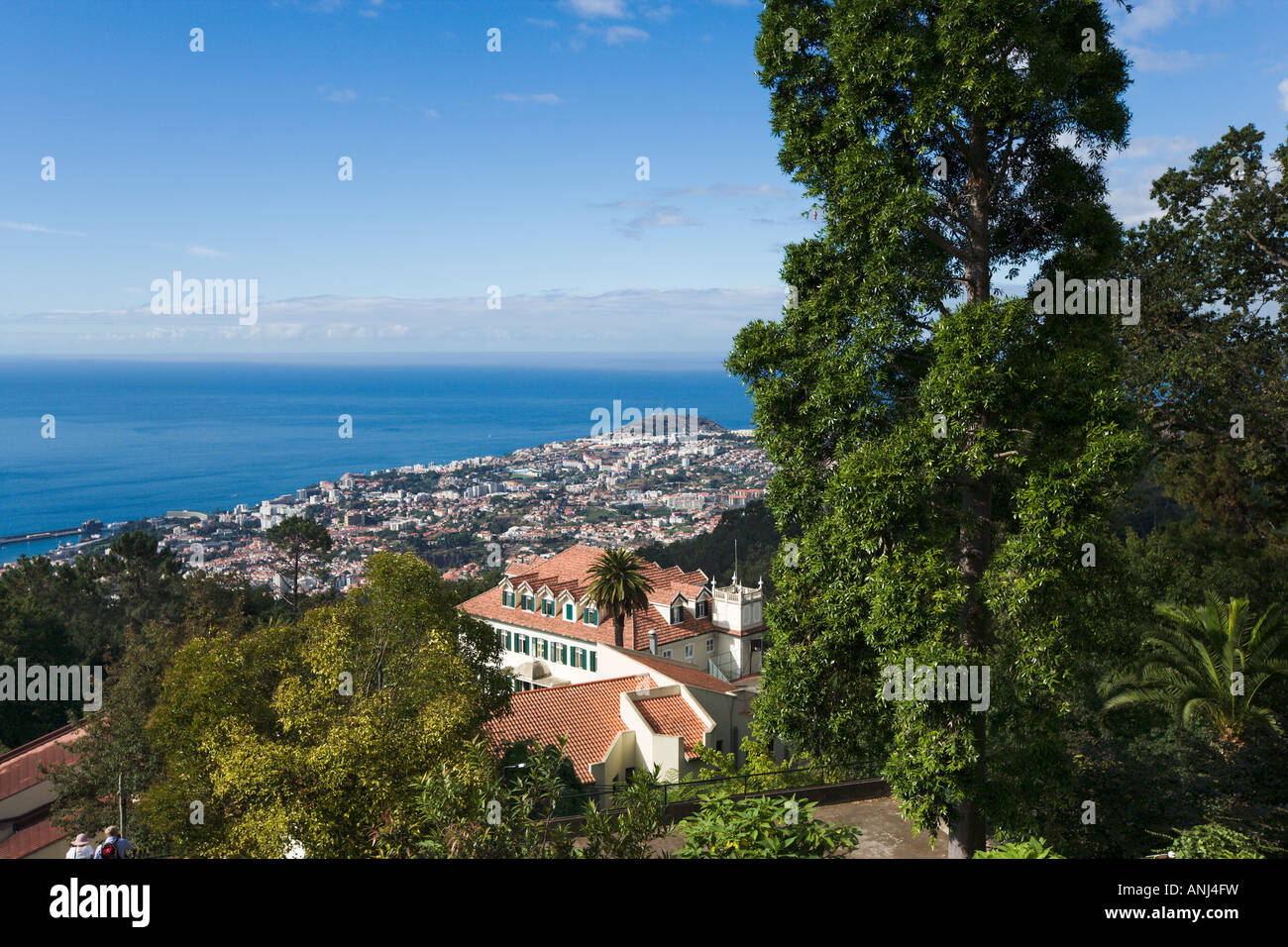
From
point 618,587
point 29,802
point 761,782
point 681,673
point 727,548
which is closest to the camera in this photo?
point 761,782

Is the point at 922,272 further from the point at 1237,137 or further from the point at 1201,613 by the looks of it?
the point at 1237,137

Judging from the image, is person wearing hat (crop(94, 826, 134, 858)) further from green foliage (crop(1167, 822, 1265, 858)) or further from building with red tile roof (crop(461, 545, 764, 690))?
building with red tile roof (crop(461, 545, 764, 690))

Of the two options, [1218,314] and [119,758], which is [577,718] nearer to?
[119,758]

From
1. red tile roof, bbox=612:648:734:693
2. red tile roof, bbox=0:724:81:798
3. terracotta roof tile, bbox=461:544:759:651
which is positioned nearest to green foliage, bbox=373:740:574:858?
red tile roof, bbox=612:648:734:693

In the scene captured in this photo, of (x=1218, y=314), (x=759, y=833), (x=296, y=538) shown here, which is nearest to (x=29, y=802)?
(x=296, y=538)

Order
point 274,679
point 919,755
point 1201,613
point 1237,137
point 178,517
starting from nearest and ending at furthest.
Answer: point 919,755
point 274,679
point 1201,613
point 1237,137
point 178,517
